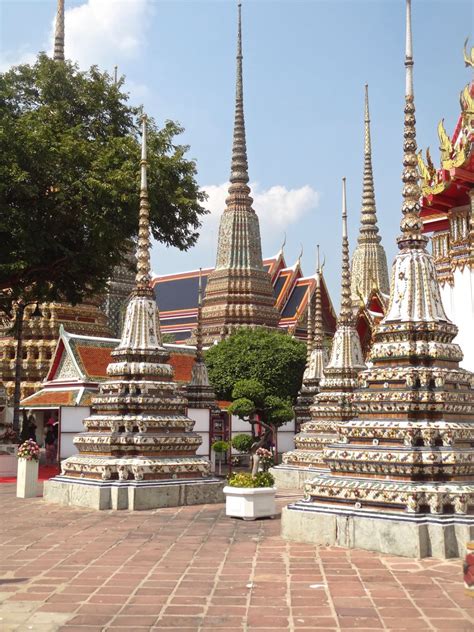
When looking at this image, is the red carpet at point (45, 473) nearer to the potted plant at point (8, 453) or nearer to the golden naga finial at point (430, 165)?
the potted plant at point (8, 453)

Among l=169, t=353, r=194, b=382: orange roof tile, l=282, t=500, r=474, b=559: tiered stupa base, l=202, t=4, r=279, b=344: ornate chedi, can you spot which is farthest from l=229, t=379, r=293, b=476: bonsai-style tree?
l=282, t=500, r=474, b=559: tiered stupa base

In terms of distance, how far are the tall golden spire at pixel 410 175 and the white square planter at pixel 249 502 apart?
4378 millimetres

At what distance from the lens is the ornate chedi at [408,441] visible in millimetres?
8664

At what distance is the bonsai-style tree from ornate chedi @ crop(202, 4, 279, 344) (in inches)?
537

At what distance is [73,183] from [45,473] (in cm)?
859

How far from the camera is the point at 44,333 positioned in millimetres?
37469

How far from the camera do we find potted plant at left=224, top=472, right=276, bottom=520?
38.2 ft

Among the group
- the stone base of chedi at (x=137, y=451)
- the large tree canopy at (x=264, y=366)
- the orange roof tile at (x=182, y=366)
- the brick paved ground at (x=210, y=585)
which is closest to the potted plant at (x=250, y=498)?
the brick paved ground at (x=210, y=585)

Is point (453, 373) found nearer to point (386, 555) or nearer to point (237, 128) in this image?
point (386, 555)

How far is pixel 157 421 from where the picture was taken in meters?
14.2

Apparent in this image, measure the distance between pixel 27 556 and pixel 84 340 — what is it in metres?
19.3

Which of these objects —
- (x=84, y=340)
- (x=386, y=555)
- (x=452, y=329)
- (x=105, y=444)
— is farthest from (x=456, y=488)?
(x=84, y=340)

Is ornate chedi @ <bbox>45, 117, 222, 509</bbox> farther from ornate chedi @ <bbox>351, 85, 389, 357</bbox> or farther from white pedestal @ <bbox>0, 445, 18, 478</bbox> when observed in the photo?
ornate chedi @ <bbox>351, 85, 389, 357</bbox>

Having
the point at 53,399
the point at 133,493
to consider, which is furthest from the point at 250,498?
the point at 53,399
